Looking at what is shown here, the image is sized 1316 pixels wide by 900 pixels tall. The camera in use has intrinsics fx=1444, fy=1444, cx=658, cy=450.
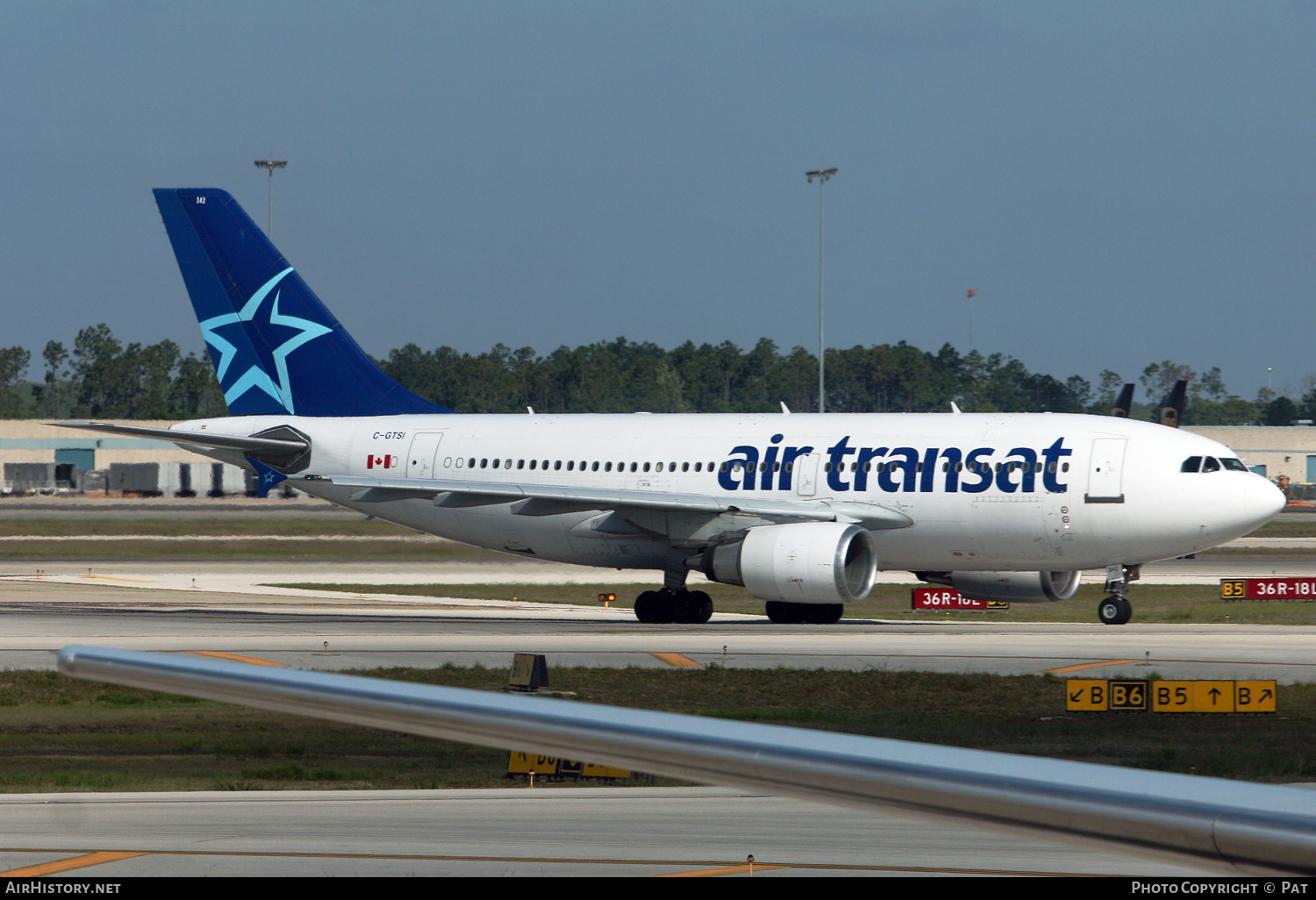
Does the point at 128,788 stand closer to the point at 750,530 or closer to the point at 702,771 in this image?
the point at 702,771

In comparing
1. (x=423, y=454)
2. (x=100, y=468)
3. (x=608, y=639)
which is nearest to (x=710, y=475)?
(x=608, y=639)

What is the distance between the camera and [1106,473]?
88.7 feet

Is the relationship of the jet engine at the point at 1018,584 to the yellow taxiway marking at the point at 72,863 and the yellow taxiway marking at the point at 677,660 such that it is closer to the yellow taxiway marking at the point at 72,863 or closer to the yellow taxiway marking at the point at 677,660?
the yellow taxiway marking at the point at 677,660

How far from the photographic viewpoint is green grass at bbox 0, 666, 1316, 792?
1367 cm

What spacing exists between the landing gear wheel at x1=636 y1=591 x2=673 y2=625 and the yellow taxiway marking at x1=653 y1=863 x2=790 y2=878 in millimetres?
21613

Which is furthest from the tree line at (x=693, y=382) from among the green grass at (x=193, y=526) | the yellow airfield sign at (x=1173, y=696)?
the yellow airfield sign at (x=1173, y=696)

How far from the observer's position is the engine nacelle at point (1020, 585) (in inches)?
1174

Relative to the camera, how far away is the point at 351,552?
54.0 m

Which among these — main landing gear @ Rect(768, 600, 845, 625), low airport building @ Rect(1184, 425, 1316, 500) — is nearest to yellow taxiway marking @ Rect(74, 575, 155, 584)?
main landing gear @ Rect(768, 600, 845, 625)

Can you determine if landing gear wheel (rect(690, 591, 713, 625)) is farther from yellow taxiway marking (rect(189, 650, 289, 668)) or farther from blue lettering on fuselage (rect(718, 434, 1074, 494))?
yellow taxiway marking (rect(189, 650, 289, 668))

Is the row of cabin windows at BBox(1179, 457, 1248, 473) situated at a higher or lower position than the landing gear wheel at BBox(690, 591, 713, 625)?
higher

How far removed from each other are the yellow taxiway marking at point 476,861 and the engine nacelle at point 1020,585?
2203cm

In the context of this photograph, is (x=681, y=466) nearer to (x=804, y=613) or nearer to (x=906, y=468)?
(x=804, y=613)

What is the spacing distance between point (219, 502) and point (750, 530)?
263ft
